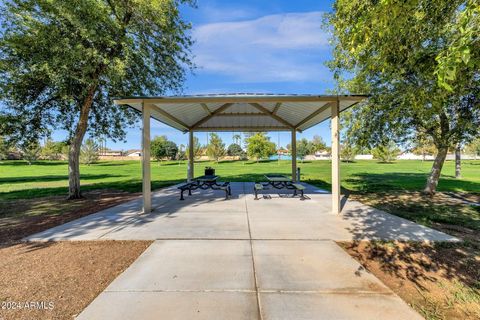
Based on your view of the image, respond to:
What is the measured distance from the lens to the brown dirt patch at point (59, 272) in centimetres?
282

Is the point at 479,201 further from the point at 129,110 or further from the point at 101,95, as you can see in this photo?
the point at 101,95

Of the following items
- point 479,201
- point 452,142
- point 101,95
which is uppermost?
point 101,95

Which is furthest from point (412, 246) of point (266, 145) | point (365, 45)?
point (266, 145)

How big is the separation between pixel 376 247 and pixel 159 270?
12.5ft

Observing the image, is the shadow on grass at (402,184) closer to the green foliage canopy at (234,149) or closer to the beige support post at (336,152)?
the beige support post at (336,152)

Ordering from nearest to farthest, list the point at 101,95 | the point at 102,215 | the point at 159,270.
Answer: the point at 159,270, the point at 102,215, the point at 101,95

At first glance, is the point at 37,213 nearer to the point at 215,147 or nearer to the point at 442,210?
the point at 442,210

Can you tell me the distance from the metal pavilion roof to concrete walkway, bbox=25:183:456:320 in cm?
325

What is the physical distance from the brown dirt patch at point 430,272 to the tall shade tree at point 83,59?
8.83 m

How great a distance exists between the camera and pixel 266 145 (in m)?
44.7

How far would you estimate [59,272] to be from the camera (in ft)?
11.8

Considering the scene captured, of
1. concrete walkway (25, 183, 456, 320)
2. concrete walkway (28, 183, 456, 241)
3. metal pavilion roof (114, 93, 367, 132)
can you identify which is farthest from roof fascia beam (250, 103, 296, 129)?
concrete walkway (25, 183, 456, 320)

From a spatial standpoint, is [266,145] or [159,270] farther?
[266,145]

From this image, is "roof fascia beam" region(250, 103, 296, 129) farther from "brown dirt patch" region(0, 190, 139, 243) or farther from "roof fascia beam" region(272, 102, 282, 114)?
"brown dirt patch" region(0, 190, 139, 243)
